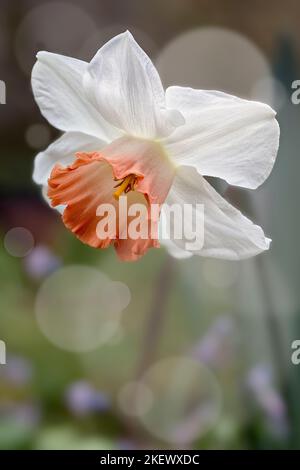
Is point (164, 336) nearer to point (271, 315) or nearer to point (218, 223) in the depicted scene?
point (271, 315)

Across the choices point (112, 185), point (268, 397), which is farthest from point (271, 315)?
point (112, 185)

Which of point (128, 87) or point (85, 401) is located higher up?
point (128, 87)

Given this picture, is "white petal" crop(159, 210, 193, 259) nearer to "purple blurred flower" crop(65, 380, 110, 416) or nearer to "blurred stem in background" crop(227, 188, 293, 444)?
"blurred stem in background" crop(227, 188, 293, 444)

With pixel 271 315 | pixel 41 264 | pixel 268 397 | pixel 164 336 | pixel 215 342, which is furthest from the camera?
pixel 164 336

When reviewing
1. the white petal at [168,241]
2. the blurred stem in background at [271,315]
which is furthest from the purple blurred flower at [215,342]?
the white petal at [168,241]

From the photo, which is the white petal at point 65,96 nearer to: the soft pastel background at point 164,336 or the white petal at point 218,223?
the white petal at point 218,223
